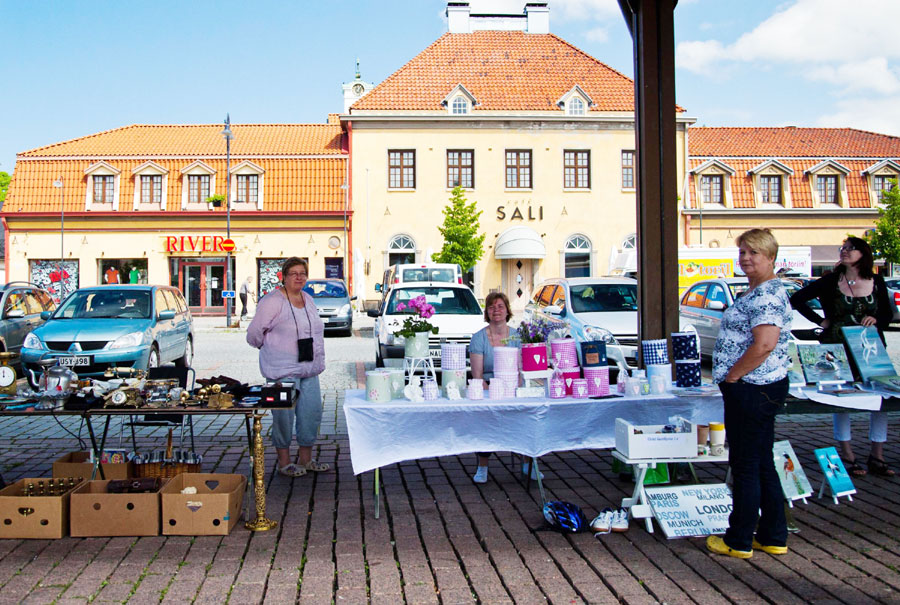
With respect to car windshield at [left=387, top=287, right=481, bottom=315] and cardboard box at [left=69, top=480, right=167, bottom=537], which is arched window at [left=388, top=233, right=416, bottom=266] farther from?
cardboard box at [left=69, top=480, right=167, bottom=537]

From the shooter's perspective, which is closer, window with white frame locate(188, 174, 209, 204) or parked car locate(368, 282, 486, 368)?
parked car locate(368, 282, 486, 368)

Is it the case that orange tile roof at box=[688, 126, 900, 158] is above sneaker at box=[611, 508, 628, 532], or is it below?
above

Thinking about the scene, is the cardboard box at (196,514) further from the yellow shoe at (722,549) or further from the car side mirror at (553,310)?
the car side mirror at (553,310)

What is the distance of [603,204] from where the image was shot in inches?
1436

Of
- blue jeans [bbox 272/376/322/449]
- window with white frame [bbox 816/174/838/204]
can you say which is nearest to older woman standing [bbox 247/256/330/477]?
blue jeans [bbox 272/376/322/449]

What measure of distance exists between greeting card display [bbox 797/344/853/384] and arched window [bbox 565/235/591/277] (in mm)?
30401

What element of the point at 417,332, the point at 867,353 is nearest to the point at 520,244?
the point at 417,332

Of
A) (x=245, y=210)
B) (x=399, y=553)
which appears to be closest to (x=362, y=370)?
(x=399, y=553)

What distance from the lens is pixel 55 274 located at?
35.4 metres

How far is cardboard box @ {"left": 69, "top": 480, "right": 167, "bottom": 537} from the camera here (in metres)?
4.95

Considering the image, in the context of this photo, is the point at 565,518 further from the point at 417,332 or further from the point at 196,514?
the point at 196,514

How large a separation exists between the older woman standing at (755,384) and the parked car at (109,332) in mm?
9375

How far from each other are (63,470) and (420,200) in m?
30.8

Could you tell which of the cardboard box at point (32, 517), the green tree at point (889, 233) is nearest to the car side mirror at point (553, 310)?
the cardboard box at point (32, 517)
